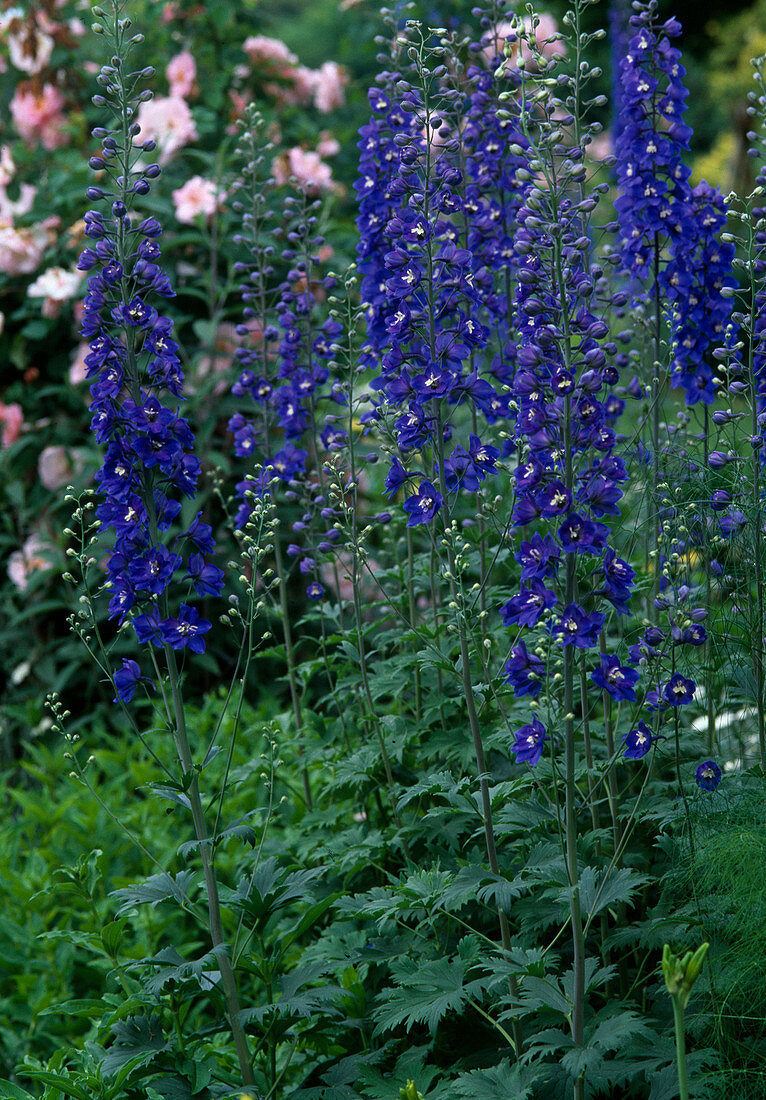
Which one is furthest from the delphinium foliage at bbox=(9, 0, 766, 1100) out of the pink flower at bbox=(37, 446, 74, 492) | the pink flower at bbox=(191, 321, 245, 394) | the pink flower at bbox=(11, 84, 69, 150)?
the pink flower at bbox=(11, 84, 69, 150)

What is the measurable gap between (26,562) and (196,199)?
7.75 ft

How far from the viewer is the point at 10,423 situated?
641 centimetres

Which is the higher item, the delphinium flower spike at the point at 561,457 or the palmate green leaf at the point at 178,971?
the delphinium flower spike at the point at 561,457

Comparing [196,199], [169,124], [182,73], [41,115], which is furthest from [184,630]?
[41,115]

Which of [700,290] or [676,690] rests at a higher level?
[700,290]

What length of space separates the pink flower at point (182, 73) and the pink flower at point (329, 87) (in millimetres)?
1196

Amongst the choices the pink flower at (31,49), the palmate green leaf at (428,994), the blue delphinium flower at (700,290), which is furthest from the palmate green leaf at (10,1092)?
the pink flower at (31,49)

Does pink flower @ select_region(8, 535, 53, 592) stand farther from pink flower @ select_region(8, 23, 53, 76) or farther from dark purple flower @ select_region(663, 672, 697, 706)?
dark purple flower @ select_region(663, 672, 697, 706)

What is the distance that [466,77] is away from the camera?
170 inches

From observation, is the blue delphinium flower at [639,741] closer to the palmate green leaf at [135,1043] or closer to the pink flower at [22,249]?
the palmate green leaf at [135,1043]

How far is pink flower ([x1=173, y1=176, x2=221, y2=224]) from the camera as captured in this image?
6055 mm

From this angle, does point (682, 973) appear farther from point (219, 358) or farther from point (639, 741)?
point (219, 358)

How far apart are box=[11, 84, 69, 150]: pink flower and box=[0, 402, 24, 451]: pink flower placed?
2.18m

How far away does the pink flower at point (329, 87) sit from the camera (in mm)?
7863
